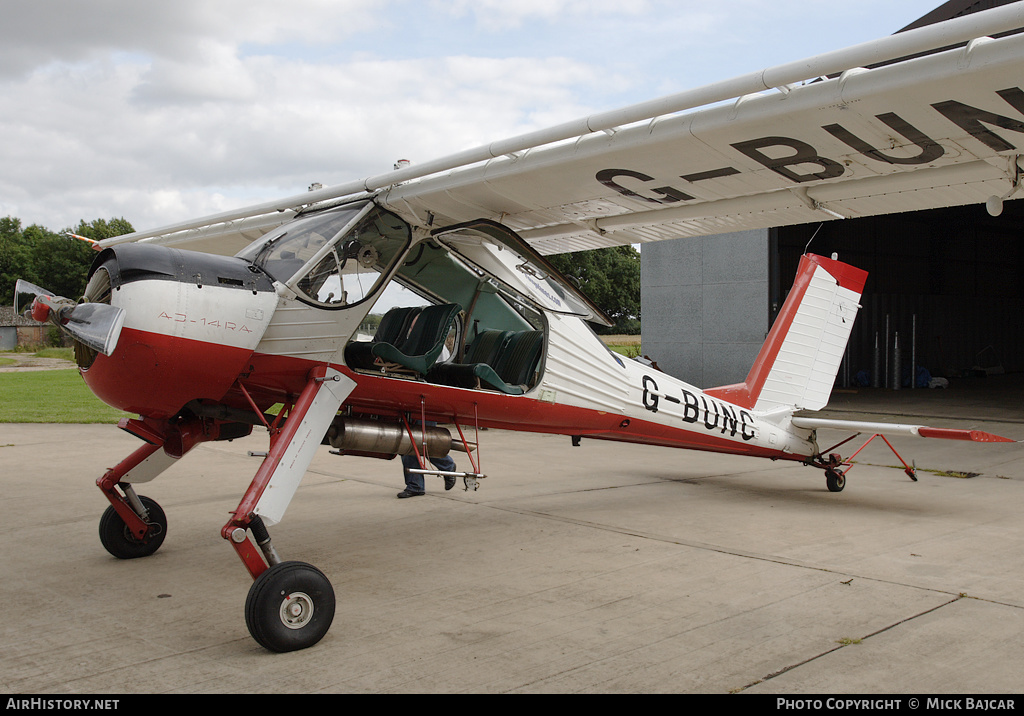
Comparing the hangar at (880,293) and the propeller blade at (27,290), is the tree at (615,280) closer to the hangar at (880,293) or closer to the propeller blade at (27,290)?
the hangar at (880,293)

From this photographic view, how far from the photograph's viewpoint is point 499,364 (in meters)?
6.01

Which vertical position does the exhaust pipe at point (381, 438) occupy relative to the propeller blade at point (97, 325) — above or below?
below

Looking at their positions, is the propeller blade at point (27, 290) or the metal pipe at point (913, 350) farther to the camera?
the metal pipe at point (913, 350)

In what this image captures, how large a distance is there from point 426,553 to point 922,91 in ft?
13.7

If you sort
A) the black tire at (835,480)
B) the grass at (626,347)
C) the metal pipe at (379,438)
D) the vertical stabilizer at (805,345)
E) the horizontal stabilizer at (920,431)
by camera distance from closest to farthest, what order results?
1. the metal pipe at (379,438)
2. the horizontal stabilizer at (920,431)
3. the vertical stabilizer at (805,345)
4. the black tire at (835,480)
5. the grass at (626,347)

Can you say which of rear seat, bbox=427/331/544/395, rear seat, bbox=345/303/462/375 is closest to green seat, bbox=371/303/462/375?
rear seat, bbox=345/303/462/375

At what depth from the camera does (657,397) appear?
21.6 ft

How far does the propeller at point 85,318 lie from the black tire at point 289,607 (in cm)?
137

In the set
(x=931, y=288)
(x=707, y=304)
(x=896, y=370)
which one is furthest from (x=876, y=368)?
(x=707, y=304)

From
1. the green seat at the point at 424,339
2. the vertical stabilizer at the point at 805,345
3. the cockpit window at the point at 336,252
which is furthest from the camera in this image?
the vertical stabilizer at the point at 805,345

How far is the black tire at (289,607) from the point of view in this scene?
370 cm

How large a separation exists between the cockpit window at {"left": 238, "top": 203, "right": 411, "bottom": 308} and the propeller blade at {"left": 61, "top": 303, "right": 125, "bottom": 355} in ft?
3.16

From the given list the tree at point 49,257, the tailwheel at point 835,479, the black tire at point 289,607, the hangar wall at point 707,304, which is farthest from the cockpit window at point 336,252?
the tree at point 49,257

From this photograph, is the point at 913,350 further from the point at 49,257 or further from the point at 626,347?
the point at 49,257
